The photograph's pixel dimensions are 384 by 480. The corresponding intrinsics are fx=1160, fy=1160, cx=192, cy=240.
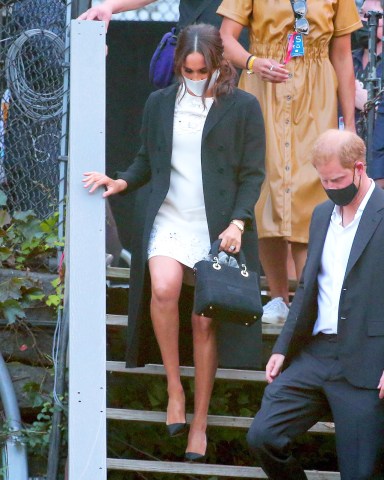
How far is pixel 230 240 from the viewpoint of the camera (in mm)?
4953

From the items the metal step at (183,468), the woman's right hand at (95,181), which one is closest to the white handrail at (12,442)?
the metal step at (183,468)

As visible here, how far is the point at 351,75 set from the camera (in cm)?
584

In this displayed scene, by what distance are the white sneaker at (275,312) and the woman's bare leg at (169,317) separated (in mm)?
676

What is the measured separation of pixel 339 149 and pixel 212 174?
0.80 metres

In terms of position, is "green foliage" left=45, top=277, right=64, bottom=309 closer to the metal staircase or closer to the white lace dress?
the metal staircase

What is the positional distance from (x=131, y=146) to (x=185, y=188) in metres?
3.81

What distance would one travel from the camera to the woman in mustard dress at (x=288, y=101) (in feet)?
18.6

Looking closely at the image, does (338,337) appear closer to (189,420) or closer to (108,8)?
(189,420)

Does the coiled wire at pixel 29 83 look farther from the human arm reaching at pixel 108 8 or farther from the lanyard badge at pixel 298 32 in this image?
the lanyard badge at pixel 298 32

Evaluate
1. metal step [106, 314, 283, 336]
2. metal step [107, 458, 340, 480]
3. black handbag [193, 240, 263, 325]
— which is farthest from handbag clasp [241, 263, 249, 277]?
metal step [107, 458, 340, 480]

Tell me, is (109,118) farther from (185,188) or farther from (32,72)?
(185,188)

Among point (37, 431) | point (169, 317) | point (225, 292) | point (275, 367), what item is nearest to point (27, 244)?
point (37, 431)

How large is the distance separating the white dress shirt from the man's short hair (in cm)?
17

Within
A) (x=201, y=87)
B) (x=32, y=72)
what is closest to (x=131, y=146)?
(x=32, y=72)
